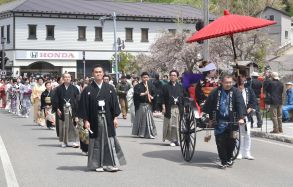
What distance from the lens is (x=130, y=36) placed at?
62344 mm

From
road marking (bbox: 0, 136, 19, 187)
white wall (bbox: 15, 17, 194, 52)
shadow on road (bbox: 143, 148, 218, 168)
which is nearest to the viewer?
road marking (bbox: 0, 136, 19, 187)

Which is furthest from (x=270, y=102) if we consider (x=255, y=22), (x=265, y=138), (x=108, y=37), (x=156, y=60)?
(x=108, y=37)

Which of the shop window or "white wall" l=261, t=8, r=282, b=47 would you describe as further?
"white wall" l=261, t=8, r=282, b=47

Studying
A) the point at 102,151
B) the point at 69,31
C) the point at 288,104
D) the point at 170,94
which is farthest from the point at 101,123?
the point at 69,31

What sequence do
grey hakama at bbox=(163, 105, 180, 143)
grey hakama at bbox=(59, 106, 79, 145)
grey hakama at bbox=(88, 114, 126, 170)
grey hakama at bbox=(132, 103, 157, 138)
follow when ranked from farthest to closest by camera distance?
grey hakama at bbox=(132, 103, 157, 138) → grey hakama at bbox=(59, 106, 79, 145) → grey hakama at bbox=(163, 105, 180, 143) → grey hakama at bbox=(88, 114, 126, 170)

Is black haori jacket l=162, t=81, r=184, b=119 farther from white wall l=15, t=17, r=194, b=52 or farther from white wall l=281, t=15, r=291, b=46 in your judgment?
white wall l=281, t=15, r=291, b=46

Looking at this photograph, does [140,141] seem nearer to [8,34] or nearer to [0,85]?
[0,85]

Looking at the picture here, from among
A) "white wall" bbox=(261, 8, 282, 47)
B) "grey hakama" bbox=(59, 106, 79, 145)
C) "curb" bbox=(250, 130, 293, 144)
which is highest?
"white wall" bbox=(261, 8, 282, 47)

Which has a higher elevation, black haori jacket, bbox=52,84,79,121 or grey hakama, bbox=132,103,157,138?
black haori jacket, bbox=52,84,79,121

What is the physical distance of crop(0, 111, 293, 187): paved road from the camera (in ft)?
31.2

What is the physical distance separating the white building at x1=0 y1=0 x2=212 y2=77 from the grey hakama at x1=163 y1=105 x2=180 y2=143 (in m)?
43.0

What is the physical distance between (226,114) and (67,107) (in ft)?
16.2

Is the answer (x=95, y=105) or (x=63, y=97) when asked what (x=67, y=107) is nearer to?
(x=63, y=97)

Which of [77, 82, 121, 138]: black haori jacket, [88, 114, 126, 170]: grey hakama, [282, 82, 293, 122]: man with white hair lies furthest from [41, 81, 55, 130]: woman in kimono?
[88, 114, 126, 170]: grey hakama
